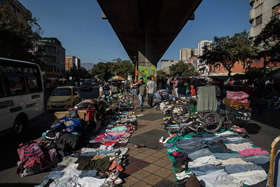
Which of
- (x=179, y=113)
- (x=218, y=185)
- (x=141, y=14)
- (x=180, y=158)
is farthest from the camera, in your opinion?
(x=141, y=14)

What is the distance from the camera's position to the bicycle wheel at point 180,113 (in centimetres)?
788

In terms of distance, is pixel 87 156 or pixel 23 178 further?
pixel 87 156

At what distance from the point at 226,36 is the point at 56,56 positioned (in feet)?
194

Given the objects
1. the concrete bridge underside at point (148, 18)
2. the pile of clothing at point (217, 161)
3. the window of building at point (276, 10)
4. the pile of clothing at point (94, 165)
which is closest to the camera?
the pile of clothing at point (217, 161)

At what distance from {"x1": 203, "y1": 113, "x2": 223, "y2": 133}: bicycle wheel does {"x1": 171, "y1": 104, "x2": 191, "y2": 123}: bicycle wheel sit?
1.18 meters

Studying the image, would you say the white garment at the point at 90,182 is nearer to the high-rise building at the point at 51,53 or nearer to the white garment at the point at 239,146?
the white garment at the point at 239,146

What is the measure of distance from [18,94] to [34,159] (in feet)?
12.3

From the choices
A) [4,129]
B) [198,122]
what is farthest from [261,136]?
[4,129]

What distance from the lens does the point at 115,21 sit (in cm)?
1545

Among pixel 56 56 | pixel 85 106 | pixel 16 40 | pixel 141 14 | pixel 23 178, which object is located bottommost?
pixel 23 178

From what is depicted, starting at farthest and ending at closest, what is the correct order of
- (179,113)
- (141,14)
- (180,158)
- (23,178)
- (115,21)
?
(141,14)
(115,21)
(179,113)
(180,158)
(23,178)

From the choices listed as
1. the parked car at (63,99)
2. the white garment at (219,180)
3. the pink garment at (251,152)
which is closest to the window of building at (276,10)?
the parked car at (63,99)

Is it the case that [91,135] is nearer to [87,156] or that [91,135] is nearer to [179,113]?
[87,156]

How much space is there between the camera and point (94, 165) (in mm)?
4312
